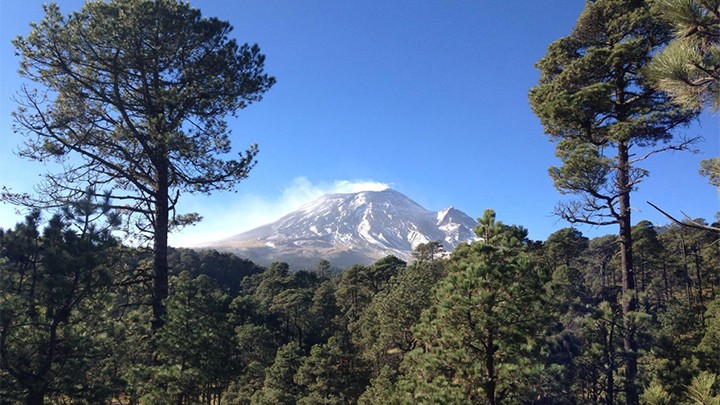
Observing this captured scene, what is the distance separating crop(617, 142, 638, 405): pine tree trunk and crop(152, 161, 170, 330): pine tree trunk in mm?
9362

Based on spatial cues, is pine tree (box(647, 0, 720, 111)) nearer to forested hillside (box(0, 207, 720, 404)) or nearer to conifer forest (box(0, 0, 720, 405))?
conifer forest (box(0, 0, 720, 405))

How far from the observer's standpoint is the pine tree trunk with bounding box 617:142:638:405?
8602 millimetres

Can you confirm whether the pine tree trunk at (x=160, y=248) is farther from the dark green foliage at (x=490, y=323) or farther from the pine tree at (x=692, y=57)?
the pine tree at (x=692, y=57)

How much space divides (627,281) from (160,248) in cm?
966

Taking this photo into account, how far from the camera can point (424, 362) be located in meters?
7.93

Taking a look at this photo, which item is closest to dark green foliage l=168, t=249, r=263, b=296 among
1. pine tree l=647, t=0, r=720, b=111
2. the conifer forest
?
the conifer forest

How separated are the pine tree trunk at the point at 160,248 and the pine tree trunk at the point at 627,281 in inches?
→ 369

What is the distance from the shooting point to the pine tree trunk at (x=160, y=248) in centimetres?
642

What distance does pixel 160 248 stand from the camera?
21.4ft

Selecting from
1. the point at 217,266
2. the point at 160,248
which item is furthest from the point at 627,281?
the point at 217,266

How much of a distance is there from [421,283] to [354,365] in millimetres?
11645

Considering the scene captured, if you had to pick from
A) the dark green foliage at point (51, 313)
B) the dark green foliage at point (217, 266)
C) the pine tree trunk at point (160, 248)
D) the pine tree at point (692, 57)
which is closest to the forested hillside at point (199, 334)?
the dark green foliage at point (51, 313)

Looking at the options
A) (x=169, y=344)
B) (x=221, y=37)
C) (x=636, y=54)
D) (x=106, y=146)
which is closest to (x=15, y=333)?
(x=169, y=344)

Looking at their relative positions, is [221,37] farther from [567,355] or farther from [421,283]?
[567,355]
